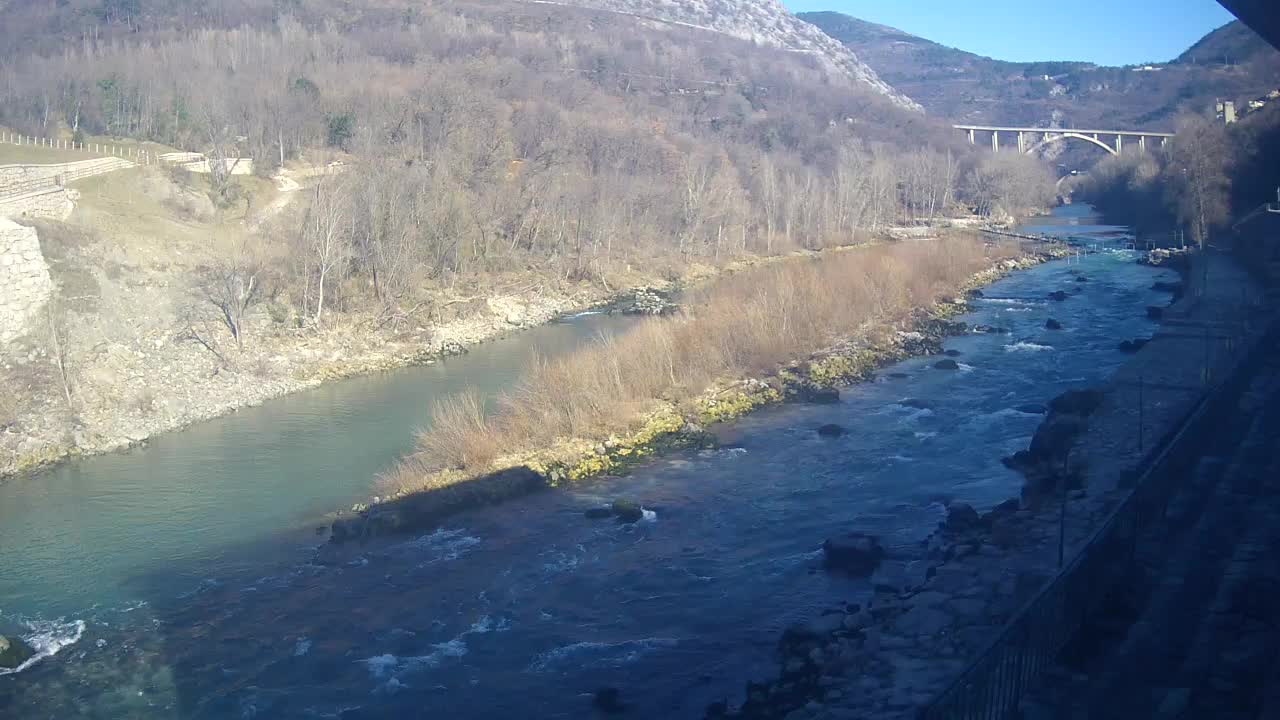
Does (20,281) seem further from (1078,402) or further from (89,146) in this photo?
(1078,402)

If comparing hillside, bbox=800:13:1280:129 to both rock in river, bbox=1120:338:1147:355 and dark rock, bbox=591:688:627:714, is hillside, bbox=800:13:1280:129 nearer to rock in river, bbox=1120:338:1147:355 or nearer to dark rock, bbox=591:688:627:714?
rock in river, bbox=1120:338:1147:355

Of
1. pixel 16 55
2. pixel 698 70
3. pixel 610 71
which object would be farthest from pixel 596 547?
pixel 698 70

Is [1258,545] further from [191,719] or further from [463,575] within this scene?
[191,719]

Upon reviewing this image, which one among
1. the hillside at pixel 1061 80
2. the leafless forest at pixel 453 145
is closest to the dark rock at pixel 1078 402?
the leafless forest at pixel 453 145

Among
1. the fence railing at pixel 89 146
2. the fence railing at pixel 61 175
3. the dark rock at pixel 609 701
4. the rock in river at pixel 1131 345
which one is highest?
the fence railing at pixel 89 146

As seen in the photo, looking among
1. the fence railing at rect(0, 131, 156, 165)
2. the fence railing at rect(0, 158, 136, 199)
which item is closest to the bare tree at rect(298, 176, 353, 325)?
the fence railing at rect(0, 158, 136, 199)

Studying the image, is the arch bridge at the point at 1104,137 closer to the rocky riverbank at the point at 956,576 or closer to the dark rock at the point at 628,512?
the rocky riverbank at the point at 956,576

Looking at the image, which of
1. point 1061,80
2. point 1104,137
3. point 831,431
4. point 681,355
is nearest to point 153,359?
point 681,355
